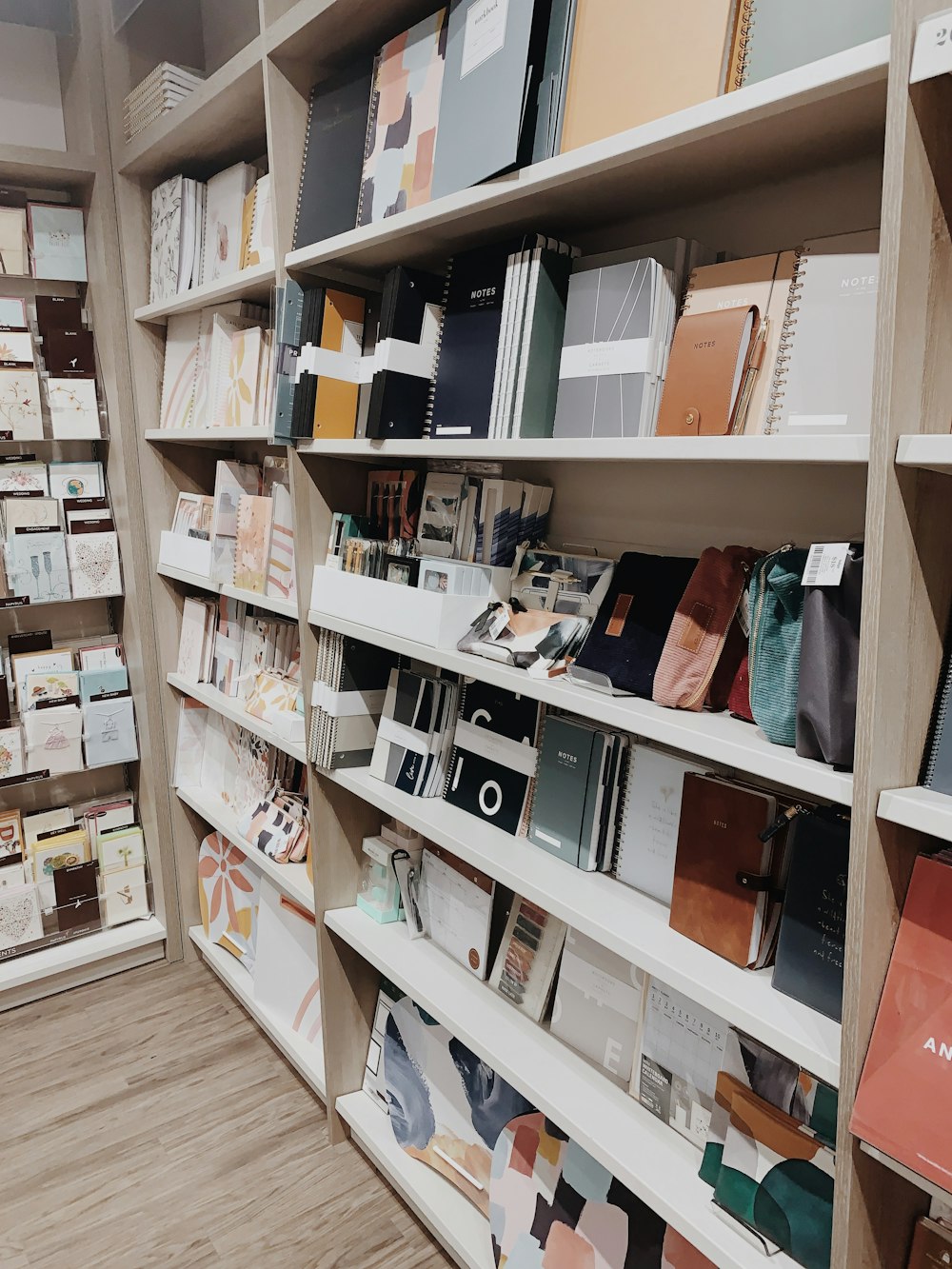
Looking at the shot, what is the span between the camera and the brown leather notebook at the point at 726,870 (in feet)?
3.72

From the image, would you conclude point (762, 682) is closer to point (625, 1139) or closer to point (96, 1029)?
point (625, 1139)

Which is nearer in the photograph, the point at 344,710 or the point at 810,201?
the point at 810,201

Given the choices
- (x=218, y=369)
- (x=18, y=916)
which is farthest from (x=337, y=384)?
(x=18, y=916)

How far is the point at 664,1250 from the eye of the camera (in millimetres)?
1331

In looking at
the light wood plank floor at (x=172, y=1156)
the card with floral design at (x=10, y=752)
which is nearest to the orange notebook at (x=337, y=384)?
the card with floral design at (x=10, y=752)

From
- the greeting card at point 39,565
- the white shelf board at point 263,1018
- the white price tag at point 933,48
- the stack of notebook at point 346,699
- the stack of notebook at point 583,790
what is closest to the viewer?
the white price tag at point 933,48

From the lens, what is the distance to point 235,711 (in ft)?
→ 7.54

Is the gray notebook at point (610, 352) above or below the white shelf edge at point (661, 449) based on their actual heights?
above

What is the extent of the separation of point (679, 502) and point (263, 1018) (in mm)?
1862

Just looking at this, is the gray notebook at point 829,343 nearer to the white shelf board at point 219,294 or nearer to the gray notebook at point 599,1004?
the gray notebook at point 599,1004

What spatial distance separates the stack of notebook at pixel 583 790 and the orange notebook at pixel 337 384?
0.75 m

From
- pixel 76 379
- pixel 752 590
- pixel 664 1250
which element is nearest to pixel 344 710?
pixel 752 590

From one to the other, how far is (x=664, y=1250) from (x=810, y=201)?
1589 mm

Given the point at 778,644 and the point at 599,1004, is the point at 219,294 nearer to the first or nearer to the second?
the point at 778,644
